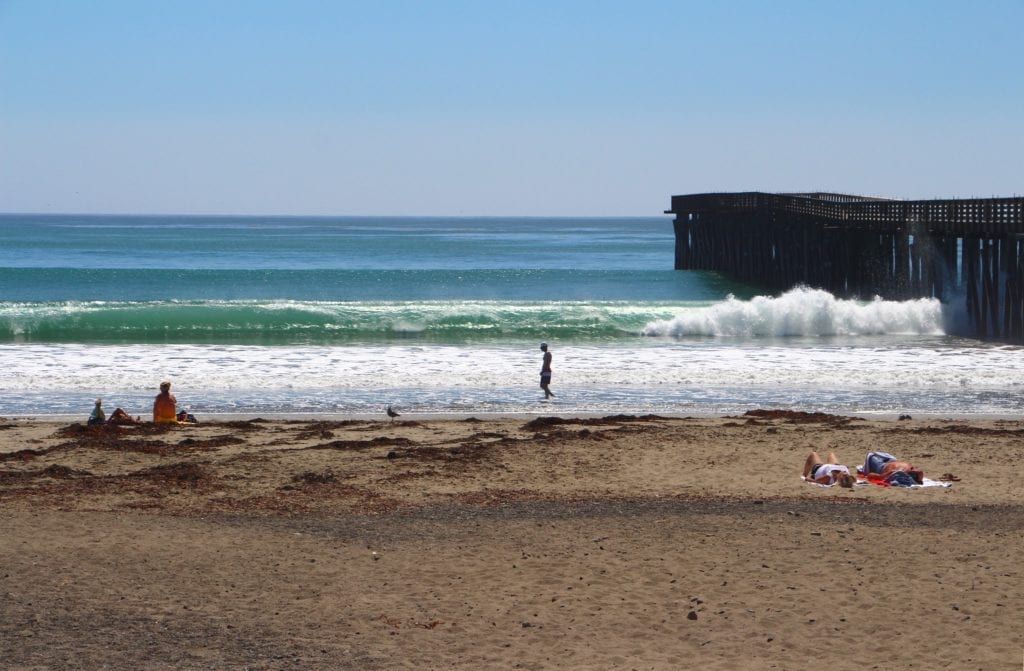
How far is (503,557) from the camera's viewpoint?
9.30 metres

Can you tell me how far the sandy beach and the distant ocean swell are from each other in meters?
17.8

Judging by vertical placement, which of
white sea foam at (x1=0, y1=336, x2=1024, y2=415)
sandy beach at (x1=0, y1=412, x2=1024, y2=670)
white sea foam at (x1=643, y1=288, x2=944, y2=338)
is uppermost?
white sea foam at (x1=643, y1=288, x2=944, y2=338)

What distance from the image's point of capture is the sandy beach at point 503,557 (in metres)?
7.41

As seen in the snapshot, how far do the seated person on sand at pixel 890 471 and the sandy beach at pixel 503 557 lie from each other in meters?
0.23

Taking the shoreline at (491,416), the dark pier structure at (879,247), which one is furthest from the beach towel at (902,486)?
the dark pier structure at (879,247)

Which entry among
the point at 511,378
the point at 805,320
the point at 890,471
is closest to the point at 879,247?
the point at 805,320

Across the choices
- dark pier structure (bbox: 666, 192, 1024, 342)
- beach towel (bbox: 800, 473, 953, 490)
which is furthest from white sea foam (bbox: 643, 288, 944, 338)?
beach towel (bbox: 800, 473, 953, 490)

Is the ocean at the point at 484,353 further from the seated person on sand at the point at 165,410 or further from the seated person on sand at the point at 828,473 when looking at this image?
the seated person on sand at the point at 828,473

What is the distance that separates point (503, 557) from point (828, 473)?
169 inches

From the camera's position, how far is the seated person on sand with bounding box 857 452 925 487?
12.1m

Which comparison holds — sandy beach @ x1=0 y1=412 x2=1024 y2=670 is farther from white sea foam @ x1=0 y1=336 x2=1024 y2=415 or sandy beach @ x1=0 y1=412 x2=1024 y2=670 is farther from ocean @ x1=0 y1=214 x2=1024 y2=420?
ocean @ x1=0 y1=214 x2=1024 y2=420

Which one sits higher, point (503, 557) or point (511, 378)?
point (511, 378)

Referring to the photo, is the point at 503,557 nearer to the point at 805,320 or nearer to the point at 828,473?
the point at 828,473

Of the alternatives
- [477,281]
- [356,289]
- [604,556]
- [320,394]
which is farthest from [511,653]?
[477,281]
